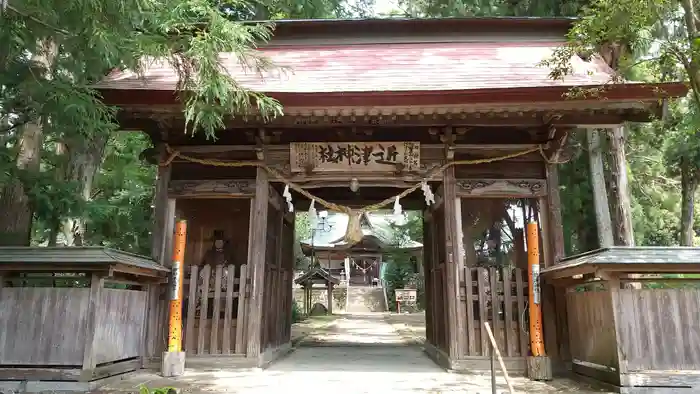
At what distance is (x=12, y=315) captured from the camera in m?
5.21

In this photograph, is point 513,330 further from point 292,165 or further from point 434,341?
point 292,165

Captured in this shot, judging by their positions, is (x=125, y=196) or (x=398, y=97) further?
(x=125, y=196)

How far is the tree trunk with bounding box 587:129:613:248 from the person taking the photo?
837cm

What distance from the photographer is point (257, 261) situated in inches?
269

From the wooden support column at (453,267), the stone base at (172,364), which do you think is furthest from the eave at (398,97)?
the stone base at (172,364)

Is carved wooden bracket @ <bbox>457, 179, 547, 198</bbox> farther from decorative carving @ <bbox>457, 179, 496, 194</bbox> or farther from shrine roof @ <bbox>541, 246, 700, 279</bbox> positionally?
shrine roof @ <bbox>541, 246, 700, 279</bbox>

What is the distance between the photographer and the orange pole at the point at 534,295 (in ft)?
20.3

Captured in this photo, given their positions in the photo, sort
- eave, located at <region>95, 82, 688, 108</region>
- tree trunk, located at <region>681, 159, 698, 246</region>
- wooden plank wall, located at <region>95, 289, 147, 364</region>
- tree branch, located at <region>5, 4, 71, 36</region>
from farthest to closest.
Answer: tree trunk, located at <region>681, 159, 698, 246</region>
eave, located at <region>95, 82, 688, 108</region>
wooden plank wall, located at <region>95, 289, 147, 364</region>
tree branch, located at <region>5, 4, 71, 36</region>

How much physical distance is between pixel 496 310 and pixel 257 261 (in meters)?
3.50

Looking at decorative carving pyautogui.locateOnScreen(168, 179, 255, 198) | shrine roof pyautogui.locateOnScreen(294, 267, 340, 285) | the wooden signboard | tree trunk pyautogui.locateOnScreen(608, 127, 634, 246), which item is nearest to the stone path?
decorative carving pyautogui.locateOnScreen(168, 179, 255, 198)

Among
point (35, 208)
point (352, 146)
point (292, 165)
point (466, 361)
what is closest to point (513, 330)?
point (466, 361)

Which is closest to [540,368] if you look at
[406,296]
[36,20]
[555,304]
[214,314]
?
Result: [555,304]

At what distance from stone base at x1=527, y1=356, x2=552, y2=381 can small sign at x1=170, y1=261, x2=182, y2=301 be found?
15.9 ft

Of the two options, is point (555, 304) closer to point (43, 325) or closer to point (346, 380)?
point (346, 380)
